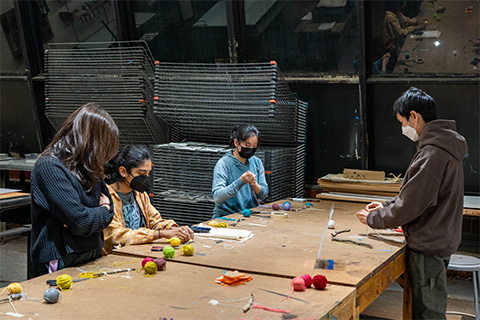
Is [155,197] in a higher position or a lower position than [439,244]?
lower

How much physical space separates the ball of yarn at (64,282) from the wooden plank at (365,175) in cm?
332

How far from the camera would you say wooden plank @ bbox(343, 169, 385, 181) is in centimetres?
517

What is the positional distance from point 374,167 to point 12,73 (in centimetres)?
472

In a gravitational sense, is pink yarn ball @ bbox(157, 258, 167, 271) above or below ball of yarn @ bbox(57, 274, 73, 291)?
below

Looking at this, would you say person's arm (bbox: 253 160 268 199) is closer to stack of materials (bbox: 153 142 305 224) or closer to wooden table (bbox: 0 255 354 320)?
stack of materials (bbox: 153 142 305 224)

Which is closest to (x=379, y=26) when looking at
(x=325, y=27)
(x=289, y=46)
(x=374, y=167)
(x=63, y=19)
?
(x=325, y=27)

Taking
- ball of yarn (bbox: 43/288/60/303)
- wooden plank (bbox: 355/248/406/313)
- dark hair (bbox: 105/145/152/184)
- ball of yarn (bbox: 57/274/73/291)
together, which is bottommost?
wooden plank (bbox: 355/248/406/313)

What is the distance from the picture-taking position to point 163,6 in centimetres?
645

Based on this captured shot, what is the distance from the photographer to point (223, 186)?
4551 millimetres

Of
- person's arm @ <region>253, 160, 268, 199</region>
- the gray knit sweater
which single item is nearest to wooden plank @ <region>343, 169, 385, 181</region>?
person's arm @ <region>253, 160, 268, 199</region>

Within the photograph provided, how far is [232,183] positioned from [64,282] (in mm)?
2145

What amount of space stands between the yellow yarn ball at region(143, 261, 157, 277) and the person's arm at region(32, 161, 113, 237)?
0.32 m

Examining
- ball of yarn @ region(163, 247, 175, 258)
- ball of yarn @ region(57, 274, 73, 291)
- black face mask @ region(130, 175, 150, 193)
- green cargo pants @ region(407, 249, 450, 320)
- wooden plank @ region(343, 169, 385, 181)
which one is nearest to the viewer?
ball of yarn @ region(57, 274, 73, 291)

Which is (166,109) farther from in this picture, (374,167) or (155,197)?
(374,167)
